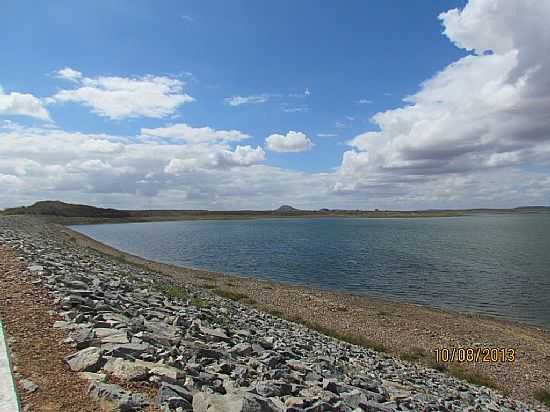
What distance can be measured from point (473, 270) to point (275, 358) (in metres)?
45.3

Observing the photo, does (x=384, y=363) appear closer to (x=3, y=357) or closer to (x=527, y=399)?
(x=527, y=399)

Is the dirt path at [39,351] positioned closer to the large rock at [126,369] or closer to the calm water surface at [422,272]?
the large rock at [126,369]

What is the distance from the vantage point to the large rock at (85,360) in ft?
22.5

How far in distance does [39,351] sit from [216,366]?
3294 mm

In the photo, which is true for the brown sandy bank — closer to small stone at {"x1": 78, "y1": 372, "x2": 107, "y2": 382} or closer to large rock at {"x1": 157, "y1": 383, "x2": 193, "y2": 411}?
large rock at {"x1": 157, "y1": 383, "x2": 193, "y2": 411}

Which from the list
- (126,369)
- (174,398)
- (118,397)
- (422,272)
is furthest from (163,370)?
(422,272)

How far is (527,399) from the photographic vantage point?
14953mm

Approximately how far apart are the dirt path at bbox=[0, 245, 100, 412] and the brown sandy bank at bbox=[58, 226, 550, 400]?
45.8 feet

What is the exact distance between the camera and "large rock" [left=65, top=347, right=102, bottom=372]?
686cm

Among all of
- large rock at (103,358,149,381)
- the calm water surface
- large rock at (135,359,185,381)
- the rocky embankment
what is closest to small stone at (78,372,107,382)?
the rocky embankment

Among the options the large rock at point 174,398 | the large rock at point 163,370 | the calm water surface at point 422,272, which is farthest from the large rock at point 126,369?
the calm water surface at point 422,272

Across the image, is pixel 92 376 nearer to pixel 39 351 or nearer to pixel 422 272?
pixel 39 351

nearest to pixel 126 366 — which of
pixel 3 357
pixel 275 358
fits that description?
pixel 3 357

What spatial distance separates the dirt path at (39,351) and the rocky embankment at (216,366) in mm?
219
